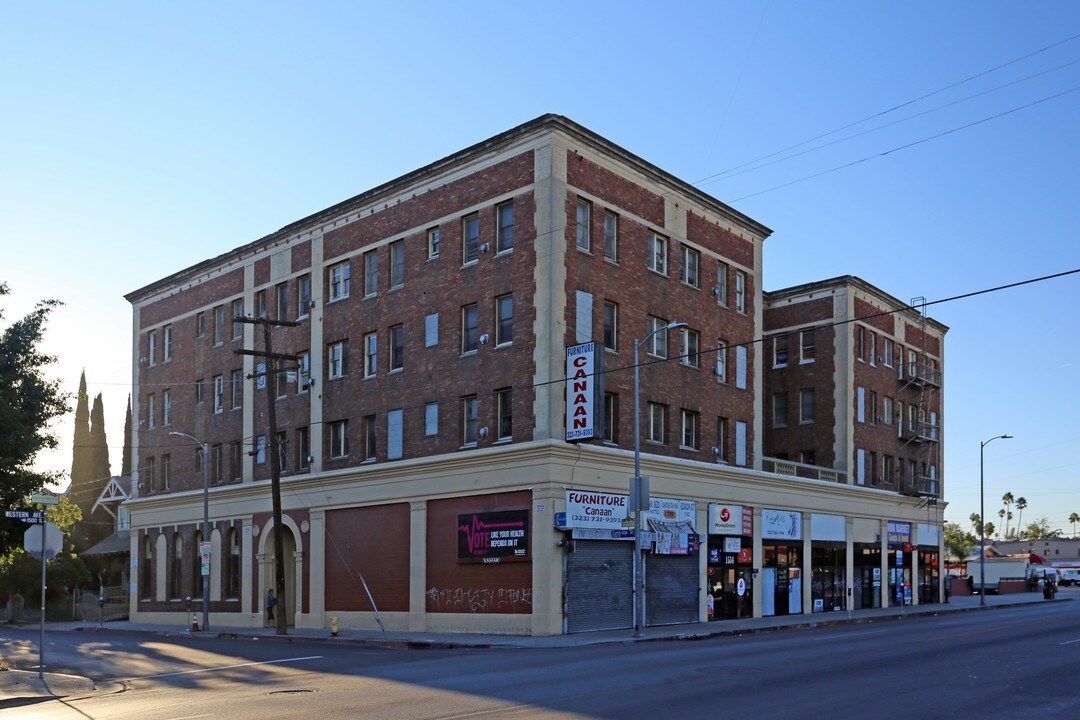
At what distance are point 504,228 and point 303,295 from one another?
12.0 meters

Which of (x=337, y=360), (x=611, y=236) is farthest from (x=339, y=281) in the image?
(x=611, y=236)

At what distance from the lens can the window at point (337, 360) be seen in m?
41.8

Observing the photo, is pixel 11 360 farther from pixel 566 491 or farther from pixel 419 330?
pixel 566 491

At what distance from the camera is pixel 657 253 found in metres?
39.0

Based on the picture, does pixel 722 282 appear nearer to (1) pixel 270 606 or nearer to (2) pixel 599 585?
(2) pixel 599 585

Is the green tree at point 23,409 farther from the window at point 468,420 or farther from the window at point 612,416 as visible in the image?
the window at point 612,416

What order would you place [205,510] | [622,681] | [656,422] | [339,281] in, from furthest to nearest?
[205,510] < [339,281] < [656,422] < [622,681]

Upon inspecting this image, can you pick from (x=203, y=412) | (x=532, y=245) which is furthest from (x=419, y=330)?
(x=203, y=412)

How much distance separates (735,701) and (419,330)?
24.9m

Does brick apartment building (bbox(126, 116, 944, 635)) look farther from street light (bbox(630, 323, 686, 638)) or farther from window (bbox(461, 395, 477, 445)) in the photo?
street light (bbox(630, 323, 686, 638))

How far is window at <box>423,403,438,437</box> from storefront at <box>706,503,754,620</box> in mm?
10550

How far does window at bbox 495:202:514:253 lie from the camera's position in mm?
35594

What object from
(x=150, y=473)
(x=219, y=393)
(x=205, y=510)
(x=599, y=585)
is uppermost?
(x=219, y=393)

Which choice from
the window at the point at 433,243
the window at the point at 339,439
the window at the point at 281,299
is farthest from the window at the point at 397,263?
the window at the point at 281,299
